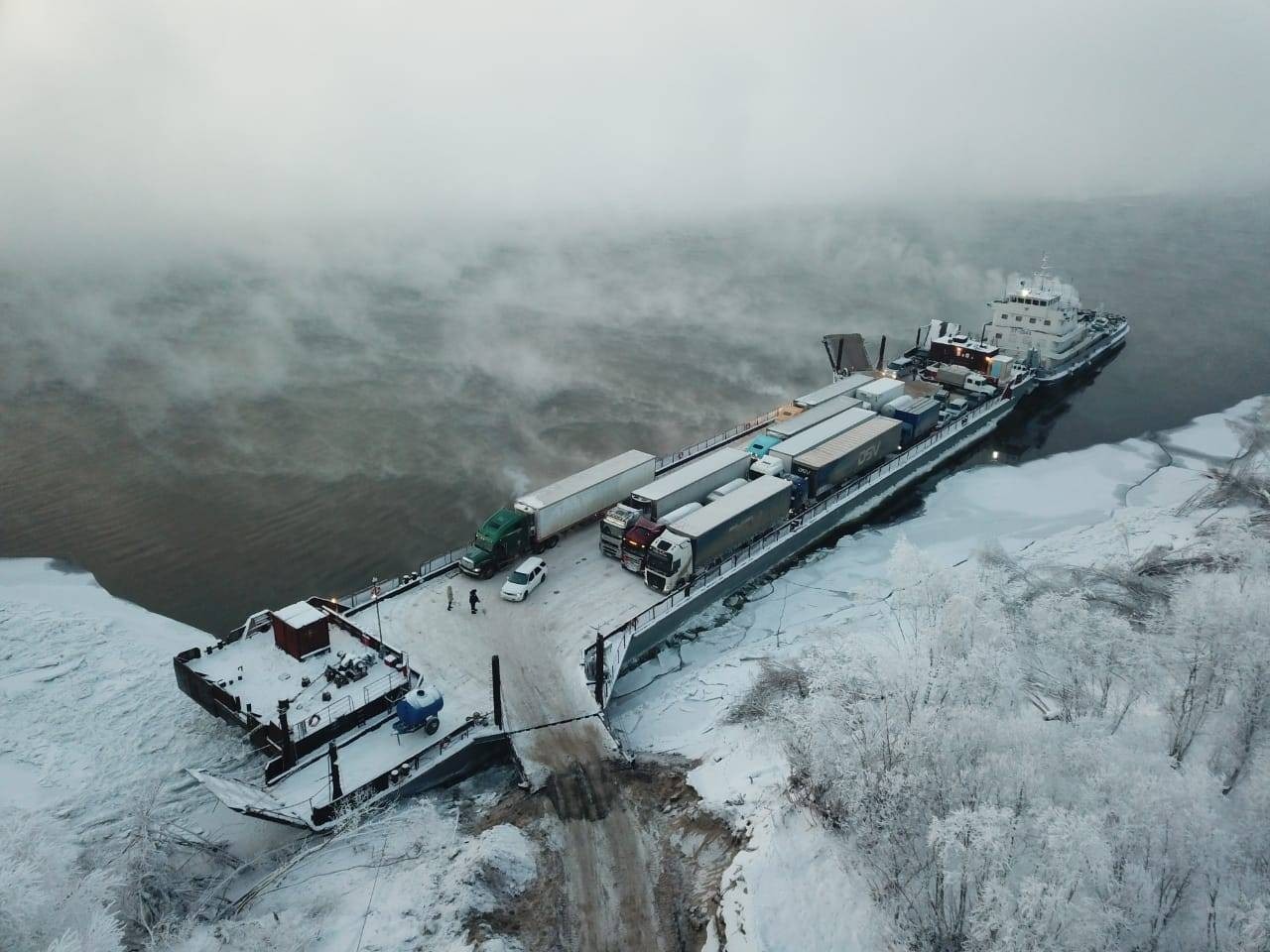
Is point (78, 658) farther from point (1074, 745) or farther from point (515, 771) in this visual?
point (1074, 745)

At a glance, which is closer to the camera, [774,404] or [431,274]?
[774,404]

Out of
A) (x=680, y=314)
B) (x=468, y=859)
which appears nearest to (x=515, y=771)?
(x=468, y=859)

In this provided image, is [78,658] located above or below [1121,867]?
below

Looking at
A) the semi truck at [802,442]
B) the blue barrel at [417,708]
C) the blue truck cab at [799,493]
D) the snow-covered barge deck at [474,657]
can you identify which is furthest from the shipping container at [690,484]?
the blue barrel at [417,708]

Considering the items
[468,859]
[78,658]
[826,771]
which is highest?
[826,771]

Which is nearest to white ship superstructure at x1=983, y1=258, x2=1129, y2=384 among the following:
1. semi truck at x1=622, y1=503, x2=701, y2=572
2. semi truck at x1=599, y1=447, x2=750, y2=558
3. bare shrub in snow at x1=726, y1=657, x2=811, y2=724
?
semi truck at x1=599, y1=447, x2=750, y2=558

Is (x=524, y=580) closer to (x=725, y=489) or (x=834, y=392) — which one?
(x=725, y=489)

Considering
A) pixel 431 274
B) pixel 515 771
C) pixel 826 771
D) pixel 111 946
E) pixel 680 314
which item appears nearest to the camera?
pixel 111 946

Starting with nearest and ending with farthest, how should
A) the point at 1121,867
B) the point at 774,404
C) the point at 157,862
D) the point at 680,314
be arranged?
the point at 1121,867 < the point at 157,862 < the point at 774,404 < the point at 680,314
